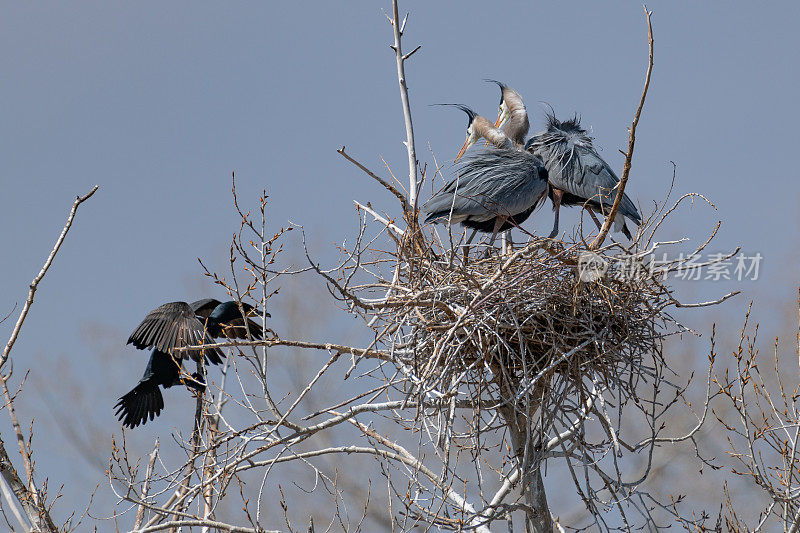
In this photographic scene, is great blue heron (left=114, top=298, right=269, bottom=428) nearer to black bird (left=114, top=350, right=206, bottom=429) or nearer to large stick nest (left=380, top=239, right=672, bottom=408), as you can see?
black bird (left=114, top=350, right=206, bottom=429)

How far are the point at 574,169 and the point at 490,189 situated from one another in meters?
1.18

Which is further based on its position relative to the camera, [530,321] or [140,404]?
[140,404]

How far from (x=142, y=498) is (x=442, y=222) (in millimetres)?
2503

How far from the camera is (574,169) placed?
22.4 feet

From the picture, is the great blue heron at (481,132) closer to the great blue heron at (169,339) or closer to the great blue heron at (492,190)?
the great blue heron at (492,190)

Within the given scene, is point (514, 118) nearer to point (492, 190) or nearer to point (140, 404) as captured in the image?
point (492, 190)

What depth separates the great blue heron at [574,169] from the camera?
22.2 feet

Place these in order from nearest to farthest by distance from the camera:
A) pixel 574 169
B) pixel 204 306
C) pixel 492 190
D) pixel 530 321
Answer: pixel 530 321
pixel 492 190
pixel 574 169
pixel 204 306

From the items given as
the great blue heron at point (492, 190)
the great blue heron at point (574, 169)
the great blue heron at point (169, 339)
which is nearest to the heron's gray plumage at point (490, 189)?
the great blue heron at point (492, 190)

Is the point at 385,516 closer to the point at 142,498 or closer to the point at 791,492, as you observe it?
the point at 142,498

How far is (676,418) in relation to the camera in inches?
509

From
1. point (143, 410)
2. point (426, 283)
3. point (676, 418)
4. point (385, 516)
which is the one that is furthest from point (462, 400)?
point (676, 418)

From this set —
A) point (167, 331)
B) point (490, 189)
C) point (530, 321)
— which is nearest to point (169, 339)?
point (167, 331)

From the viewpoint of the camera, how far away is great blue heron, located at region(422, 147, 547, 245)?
589cm
